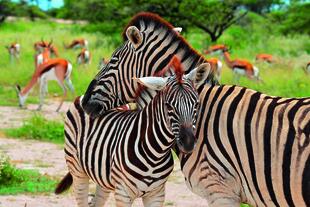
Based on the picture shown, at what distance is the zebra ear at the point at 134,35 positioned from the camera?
458 centimetres

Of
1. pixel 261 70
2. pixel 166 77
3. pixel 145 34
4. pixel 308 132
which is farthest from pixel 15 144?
→ pixel 261 70

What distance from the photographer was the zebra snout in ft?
12.1

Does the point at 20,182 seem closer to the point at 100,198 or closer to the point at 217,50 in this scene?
the point at 100,198

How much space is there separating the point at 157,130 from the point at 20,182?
3.79 meters

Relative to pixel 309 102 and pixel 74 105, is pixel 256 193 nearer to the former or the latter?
pixel 309 102

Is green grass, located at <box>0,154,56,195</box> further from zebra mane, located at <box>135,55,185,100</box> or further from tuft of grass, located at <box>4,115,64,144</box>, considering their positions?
zebra mane, located at <box>135,55,185,100</box>

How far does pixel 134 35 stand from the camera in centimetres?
462

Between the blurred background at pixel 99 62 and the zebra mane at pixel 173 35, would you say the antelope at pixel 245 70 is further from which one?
the zebra mane at pixel 173 35

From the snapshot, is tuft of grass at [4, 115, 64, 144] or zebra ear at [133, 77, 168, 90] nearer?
zebra ear at [133, 77, 168, 90]

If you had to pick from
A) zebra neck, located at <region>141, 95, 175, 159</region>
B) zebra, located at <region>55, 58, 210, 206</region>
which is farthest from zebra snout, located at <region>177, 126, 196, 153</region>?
zebra neck, located at <region>141, 95, 175, 159</region>

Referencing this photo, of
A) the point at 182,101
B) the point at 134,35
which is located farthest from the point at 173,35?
the point at 182,101

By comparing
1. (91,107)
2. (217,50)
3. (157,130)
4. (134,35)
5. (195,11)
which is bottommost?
(195,11)

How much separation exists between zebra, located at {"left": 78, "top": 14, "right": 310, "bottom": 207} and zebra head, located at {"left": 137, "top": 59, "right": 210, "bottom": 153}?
0.54 ft

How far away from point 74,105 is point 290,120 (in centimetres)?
198
